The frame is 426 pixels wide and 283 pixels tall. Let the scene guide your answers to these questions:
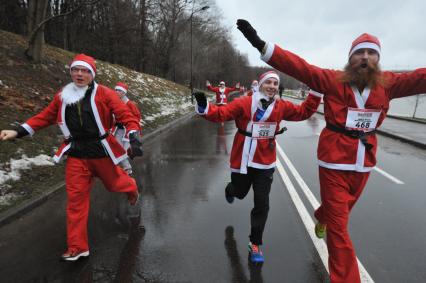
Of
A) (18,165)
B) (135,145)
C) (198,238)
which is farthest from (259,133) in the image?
(18,165)

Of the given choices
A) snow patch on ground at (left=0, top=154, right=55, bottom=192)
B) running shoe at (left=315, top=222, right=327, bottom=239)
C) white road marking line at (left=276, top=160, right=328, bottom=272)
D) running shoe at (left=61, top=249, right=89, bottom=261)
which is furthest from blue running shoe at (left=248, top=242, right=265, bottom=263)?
snow patch on ground at (left=0, top=154, right=55, bottom=192)

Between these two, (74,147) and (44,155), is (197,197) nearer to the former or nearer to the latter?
(74,147)

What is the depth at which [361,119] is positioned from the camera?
2840mm

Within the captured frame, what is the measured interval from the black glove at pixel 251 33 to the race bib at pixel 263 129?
977 mm

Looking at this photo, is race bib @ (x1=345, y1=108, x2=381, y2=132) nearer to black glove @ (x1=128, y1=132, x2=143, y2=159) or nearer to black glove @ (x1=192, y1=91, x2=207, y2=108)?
black glove @ (x1=192, y1=91, x2=207, y2=108)

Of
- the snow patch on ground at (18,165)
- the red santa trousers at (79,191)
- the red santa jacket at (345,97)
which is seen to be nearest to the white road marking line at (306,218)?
the red santa jacket at (345,97)

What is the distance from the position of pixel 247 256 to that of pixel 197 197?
6.65ft

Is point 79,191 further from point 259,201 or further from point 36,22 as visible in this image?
point 36,22

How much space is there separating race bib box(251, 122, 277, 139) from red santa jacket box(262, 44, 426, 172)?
747 mm

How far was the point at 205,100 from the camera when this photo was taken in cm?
329

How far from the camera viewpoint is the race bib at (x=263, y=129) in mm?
3541

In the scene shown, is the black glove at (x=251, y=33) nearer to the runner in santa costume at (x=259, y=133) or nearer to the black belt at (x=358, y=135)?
the runner in santa costume at (x=259, y=133)

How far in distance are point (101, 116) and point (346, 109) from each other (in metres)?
2.30

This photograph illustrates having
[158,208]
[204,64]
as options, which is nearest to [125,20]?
[204,64]
